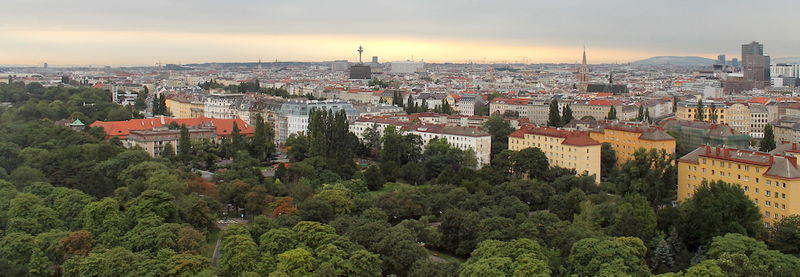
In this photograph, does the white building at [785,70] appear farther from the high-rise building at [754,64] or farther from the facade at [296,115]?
the facade at [296,115]

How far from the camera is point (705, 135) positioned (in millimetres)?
39812

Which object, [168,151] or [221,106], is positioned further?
[221,106]

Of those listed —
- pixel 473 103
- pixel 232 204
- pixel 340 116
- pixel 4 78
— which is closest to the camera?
pixel 232 204

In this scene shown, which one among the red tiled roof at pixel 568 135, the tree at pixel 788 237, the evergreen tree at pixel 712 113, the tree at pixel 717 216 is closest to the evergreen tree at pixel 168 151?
the red tiled roof at pixel 568 135

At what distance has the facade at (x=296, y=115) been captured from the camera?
48.0m

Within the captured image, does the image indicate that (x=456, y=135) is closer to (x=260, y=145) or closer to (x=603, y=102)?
(x=260, y=145)

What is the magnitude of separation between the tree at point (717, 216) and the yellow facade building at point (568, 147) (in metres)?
9.77

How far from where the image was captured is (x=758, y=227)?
23.5m

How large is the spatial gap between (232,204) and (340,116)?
9912 millimetres

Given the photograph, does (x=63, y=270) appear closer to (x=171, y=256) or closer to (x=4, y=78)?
(x=171, y=256)

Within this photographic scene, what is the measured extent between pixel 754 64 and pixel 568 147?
82.4 meters

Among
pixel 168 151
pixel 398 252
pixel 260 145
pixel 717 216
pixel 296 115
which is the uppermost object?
pixel 296 115

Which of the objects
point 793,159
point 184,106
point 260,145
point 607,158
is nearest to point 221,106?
point 184,106

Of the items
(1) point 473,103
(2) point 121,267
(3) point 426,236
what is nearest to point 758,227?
(3) point 426,236
